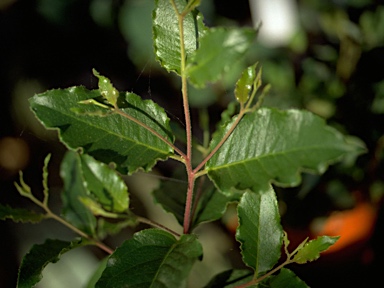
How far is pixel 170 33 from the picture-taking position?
0.49m

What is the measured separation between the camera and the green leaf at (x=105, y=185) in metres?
0.66

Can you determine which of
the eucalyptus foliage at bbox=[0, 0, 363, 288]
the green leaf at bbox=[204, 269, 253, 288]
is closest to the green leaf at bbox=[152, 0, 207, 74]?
the eucalyptus foliage at bbox=[0, 0, 363, 288]

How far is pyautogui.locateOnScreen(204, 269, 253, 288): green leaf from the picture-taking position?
63 cm

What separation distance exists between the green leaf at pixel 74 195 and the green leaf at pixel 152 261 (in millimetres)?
237

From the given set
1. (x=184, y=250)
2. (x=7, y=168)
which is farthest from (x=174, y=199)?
(x=7, y=168)

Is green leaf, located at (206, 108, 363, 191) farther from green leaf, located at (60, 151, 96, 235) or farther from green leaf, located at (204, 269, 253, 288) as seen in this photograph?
green leaf, located at (60, 151, 96, 235)

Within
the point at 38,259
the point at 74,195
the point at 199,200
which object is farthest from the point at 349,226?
Result: the point at 38,259

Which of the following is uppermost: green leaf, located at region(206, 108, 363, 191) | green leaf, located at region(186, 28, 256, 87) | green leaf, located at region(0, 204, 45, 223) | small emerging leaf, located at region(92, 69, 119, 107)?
green leaf, located at region(186, 28, 256, 87)

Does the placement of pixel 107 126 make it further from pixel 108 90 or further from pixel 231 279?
pixel 231 279

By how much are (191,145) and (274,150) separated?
110mm

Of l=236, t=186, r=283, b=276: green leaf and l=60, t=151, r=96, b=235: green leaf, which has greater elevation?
l=236, t=186, r=283, b=276: green leaf

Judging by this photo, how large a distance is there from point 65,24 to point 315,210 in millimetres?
1051

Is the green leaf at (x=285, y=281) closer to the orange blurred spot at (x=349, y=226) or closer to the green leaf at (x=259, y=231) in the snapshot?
the green leaf at (x=259, y=231)

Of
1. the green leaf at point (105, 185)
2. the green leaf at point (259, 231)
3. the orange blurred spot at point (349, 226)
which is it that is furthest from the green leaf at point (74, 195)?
the orange blurred spot at point (349, 226)
